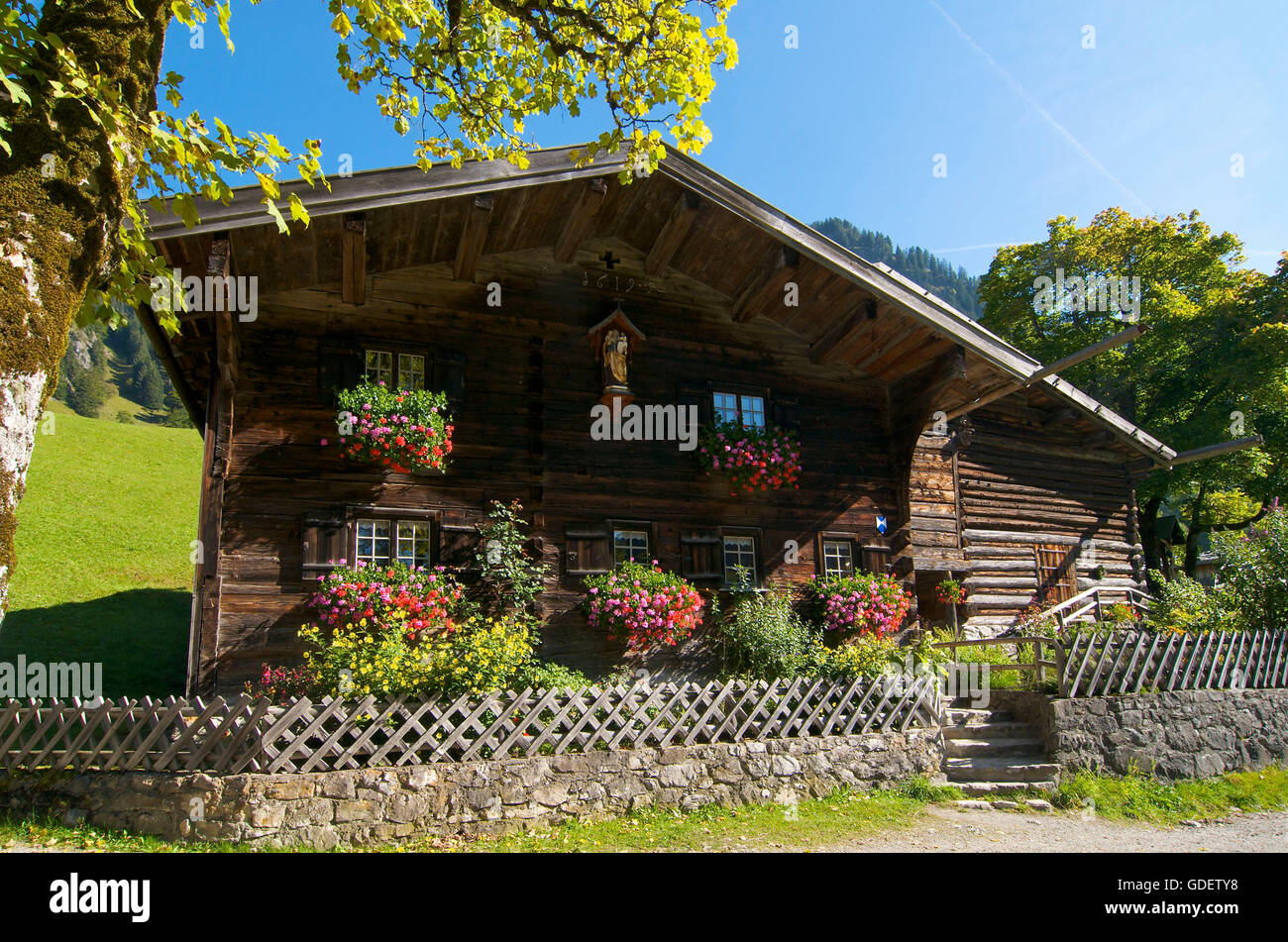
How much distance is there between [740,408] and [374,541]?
6.63 m

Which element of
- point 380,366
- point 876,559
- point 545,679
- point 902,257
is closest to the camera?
point 545,679

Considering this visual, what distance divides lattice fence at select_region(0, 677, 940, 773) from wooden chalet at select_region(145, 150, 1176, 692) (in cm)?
228

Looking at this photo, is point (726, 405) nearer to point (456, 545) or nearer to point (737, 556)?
point (737, 556)

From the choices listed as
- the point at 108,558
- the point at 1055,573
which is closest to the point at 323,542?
the point at 108,558

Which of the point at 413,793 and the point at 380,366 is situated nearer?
the point at 413,793

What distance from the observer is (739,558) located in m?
13.7

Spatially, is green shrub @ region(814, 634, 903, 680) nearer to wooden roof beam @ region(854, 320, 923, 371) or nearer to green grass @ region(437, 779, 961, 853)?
green grass @ region(437, 779, 961, 853)

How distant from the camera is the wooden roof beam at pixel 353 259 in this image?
35.0ft

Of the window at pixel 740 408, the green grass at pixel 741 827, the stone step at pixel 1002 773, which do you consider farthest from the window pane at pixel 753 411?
the green grass at pixel 741 827

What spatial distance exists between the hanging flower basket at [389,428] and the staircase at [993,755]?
8370 mm

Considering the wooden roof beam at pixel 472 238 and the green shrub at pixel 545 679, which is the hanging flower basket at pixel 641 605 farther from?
the wooden roof beam at pixel 472 238

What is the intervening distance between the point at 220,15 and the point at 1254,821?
13986 millimetres
